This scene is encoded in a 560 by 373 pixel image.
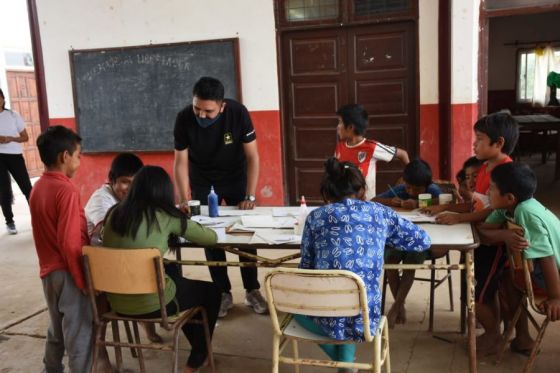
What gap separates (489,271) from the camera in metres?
2.66

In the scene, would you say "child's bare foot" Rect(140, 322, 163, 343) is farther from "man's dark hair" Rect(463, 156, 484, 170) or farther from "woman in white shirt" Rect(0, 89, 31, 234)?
"woman in white shirt" Rect(0, 89, 31, 234)

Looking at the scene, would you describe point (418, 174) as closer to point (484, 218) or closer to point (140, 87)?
point (484, 218)

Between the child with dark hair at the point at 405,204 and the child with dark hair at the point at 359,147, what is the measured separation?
0.23 m

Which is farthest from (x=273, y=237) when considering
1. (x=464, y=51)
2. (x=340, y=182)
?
(x=464, y=51)

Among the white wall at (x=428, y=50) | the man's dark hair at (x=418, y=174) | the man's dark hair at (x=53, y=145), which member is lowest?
the man's dark hair at (x=418, y=174)

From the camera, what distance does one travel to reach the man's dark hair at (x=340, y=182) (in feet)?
6.85

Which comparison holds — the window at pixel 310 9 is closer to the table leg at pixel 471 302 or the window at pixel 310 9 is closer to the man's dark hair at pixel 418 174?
the man's dark hair at pixel 418 174

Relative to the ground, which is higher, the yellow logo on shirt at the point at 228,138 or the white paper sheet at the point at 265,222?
the yellow logo on shirt at the point at 228,138

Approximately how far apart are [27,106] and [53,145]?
8126 millimetres

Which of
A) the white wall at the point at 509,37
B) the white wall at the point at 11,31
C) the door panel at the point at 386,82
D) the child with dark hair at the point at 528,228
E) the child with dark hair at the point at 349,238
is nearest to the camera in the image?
the child with dark hair at the point at 349,238

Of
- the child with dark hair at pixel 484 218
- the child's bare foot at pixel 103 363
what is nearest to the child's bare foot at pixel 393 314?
the child with dark hair at pixel 484 218

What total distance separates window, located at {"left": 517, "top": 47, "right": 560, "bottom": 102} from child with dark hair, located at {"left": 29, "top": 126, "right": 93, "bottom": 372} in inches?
433

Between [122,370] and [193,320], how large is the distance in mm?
558

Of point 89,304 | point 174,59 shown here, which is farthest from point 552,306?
point 174,59
